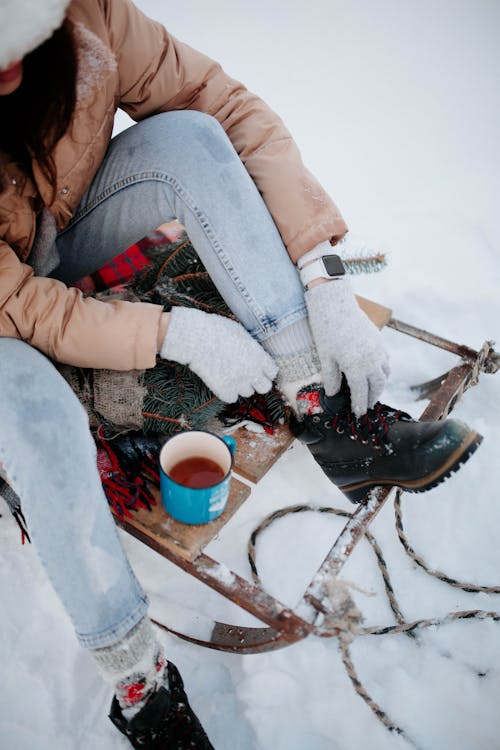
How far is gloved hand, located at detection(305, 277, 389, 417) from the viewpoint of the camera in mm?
1065

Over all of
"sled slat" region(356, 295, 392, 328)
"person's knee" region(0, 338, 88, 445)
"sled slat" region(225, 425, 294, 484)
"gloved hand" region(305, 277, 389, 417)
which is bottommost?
"sled slat" region(225, 425, 294, 484)

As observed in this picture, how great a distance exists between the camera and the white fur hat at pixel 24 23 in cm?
70

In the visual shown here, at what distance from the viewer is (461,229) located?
107 inches

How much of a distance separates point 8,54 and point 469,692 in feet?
5.46

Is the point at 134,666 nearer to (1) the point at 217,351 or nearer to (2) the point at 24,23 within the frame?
(1) the point at 217,351

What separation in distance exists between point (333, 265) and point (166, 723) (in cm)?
99

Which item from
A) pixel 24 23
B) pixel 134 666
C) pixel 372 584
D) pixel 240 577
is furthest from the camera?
pixel 372 584

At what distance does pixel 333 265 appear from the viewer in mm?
1119

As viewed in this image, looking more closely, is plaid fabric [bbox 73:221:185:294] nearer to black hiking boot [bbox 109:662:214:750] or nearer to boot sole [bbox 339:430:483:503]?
boot sole [bbox 339:430:483:503]

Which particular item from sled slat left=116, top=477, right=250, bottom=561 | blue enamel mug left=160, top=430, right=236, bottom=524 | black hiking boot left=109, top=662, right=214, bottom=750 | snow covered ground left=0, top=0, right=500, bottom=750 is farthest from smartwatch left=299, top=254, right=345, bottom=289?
black hiking boot left=109, top=662, right=214, bottom=750

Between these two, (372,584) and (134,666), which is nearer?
(134,666)

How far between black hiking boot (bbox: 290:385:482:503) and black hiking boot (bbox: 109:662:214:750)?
22.1 inches

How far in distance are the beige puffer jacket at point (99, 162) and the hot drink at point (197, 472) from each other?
0.76 feet

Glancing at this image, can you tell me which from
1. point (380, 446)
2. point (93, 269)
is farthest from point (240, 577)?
point (93, 269)
